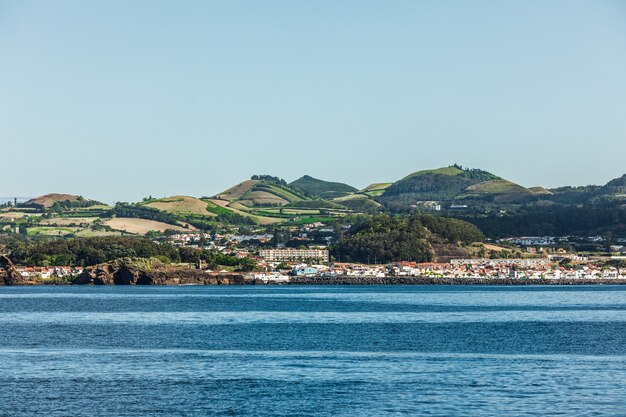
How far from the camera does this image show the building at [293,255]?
169 metres

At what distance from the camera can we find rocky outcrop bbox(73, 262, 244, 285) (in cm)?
12731

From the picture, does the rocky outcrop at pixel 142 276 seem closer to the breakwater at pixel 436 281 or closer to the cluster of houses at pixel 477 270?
the cluster of houses at pixel 477 270

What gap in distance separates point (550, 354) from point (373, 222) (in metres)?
129

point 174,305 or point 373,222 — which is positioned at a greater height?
point 373,222

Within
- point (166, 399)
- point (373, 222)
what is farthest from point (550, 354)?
Result: point (373, 222)

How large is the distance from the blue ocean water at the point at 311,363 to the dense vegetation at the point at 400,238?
89679mm

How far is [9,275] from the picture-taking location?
126125 millimetres

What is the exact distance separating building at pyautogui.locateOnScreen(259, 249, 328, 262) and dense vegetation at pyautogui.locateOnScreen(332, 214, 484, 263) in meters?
3.18

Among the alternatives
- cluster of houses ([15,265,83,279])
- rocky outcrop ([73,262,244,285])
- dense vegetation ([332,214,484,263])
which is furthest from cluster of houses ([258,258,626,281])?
cluster of houses ([15,265,83,279])

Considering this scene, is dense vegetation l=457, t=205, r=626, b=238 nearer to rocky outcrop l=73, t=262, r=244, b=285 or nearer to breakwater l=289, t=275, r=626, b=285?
breakwater l=289, t=275, r=626, b=285

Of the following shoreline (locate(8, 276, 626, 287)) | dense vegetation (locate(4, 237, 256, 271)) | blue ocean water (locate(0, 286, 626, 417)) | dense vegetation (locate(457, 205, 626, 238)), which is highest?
dense vegetation (locate(457, 205, 626, 238))

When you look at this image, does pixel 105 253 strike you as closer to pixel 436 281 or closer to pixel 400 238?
pixel 436 281

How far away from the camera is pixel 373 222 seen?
169625 millimetres

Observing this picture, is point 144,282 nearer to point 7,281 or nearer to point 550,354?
point 7,281
